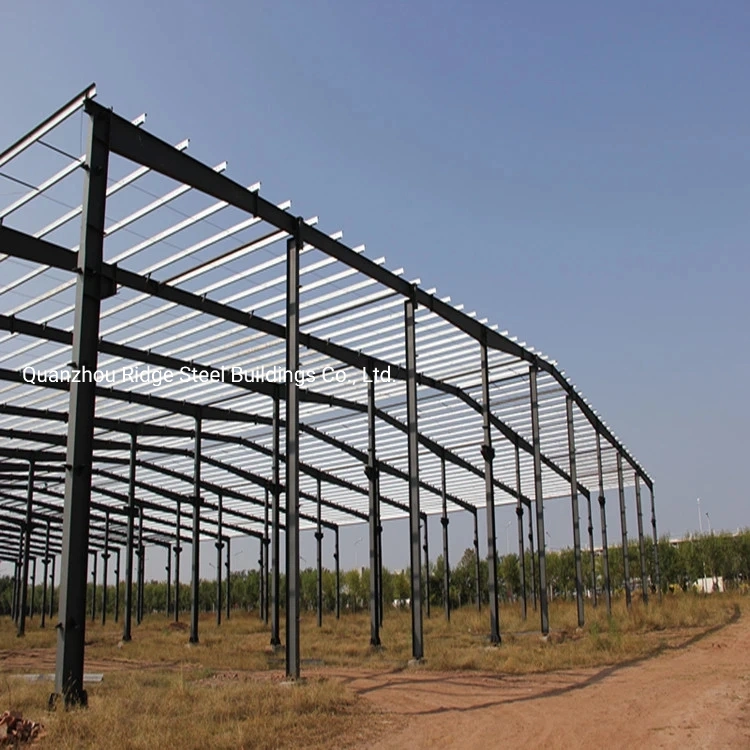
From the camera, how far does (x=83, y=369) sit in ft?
36.0

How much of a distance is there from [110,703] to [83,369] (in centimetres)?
448

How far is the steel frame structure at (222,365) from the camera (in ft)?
41.5

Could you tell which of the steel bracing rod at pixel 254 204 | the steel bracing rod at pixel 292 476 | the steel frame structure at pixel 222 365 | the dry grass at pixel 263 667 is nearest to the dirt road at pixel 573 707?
the dry grass at pixel 263 667

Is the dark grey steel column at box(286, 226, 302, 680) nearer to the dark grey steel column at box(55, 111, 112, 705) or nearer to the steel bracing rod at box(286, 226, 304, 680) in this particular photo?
the steel bracing rod at box(286, 226, 304, 680)

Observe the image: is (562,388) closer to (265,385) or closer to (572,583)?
(265,385)

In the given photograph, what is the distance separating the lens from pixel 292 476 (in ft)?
48.7

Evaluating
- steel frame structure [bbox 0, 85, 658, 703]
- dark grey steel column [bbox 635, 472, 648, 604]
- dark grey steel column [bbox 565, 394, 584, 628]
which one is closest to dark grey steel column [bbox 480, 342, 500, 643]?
steel frame structure [bbox 0, 85, 658, 703]

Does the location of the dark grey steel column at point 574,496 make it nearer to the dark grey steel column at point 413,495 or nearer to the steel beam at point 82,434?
the dark grey steel column at point 413,495

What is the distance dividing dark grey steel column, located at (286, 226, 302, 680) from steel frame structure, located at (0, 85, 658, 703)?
0.13 feet

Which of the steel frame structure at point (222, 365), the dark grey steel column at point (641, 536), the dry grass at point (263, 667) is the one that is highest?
the steel frame structure at point (222, 365)

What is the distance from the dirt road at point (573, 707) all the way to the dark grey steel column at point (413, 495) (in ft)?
3.62

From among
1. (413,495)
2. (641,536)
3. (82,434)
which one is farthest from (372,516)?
(641,536)

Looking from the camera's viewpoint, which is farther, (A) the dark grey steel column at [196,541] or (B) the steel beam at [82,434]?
(A) the dark grey steel column at [196,541]

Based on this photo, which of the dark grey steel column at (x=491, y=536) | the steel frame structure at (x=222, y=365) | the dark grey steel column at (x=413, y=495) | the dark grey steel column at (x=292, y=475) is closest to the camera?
the steel frame structure at (x=222, y=365)
